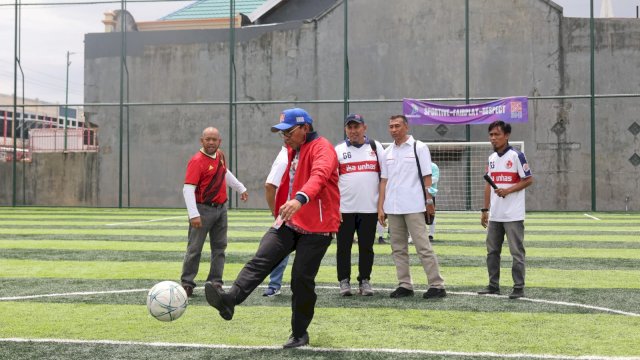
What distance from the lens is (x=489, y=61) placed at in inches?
1086

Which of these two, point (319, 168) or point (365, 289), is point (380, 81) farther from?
point (319, 168)

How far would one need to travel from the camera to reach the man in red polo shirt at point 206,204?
7602 millimetres

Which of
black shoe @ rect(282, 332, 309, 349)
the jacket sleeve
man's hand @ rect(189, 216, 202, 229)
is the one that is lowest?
black shoe @ rect(282, 332, 309, 349)

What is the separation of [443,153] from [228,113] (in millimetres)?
8930

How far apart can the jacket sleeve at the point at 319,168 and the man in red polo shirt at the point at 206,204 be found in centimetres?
241

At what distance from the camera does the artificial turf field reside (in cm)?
536

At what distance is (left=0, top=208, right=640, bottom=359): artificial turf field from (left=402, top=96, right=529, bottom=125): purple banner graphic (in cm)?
1298

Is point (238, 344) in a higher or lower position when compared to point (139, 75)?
lower

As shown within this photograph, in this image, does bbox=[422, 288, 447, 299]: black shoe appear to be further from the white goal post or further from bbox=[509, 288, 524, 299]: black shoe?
the white goal post

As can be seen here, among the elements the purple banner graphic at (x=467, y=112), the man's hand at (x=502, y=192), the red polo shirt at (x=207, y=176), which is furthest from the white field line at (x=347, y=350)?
the purple banner graphic at (x=467, y=112)

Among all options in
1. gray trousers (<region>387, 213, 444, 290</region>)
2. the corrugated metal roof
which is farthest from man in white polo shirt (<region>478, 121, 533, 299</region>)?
the corrugated metal roof

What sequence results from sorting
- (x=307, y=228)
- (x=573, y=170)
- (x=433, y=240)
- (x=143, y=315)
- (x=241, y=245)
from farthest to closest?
(x=573, y=170), (x=433, y=240), (x=241, y=245), (x=143, y=315), (x=307, y=228)

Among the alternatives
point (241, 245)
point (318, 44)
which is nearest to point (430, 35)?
point (318, 44)

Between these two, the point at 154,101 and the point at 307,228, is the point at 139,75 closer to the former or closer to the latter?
the point at 154,101
